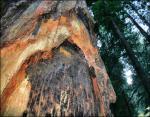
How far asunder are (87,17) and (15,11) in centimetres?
125

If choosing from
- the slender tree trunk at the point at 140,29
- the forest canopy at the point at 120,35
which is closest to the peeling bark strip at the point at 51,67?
the forest canopy at the point at 120,35

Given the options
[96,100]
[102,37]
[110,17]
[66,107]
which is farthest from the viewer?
[102,37]

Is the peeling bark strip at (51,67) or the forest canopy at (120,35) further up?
the peeling bark strip at (51,67)

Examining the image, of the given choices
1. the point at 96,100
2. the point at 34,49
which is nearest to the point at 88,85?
the point at 96,100

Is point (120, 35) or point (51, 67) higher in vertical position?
point (51, 67)

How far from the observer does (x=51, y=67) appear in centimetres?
298

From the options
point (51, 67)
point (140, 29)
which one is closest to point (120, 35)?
point (140, 29)

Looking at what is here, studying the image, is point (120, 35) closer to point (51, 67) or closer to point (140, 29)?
point (140, 29)

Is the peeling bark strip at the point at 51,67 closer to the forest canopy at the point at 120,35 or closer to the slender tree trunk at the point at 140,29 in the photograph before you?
the forest canopy at the point at 120,35

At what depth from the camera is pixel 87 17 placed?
4.36 meters

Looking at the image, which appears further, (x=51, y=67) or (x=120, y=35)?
(x=120, y=35)

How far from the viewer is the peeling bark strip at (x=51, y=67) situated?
2.58 metres

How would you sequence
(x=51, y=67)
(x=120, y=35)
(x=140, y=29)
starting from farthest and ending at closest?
(x=140, y=29) → (x=120, y=35) → (x=51, y=67)

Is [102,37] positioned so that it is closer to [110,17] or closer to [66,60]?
[110,17]
